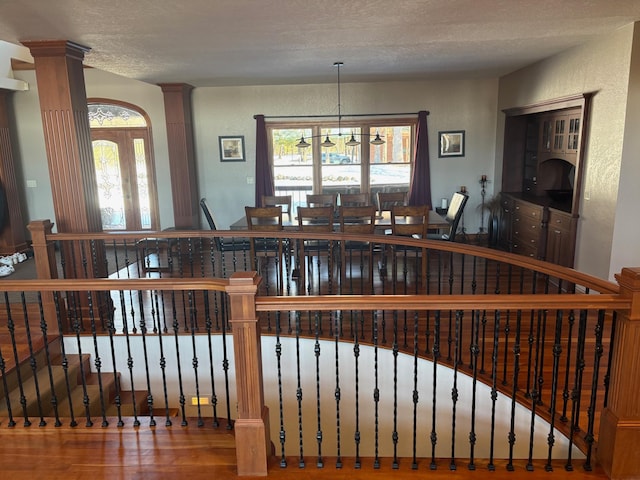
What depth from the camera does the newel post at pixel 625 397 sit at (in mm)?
2014

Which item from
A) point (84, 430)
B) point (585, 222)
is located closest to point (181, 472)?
point (84, 430)

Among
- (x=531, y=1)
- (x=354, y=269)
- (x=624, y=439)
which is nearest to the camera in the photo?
(x=624, y=439)

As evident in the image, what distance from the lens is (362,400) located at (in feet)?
12.2

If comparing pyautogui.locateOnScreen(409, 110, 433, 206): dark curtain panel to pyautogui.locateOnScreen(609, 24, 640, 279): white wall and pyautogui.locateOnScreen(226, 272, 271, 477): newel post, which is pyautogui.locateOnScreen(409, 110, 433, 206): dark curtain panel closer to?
pyautogui.locateOnScreen(609, 24, 640, 279): white wall

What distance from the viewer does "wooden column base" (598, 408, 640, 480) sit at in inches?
82.8

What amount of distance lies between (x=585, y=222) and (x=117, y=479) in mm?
4856

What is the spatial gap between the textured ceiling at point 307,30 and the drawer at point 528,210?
6.02 ft

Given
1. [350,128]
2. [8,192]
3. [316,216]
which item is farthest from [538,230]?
[8,192]

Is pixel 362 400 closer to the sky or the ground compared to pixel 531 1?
closer to the ground

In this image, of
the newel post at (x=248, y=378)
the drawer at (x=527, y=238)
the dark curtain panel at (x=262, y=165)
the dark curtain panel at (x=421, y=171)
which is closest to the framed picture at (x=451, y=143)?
the dark curtain panel at (x=421, y=171)

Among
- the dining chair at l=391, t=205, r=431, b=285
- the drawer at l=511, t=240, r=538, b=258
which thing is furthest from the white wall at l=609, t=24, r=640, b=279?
the dining chair at l=391, t=205, r=431, b=285

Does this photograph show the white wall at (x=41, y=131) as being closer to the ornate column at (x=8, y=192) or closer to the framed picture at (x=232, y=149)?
the ornate column at (x=8, y=192)

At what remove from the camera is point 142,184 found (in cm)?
823

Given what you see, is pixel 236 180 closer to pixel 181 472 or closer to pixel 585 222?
pixel 585 222
